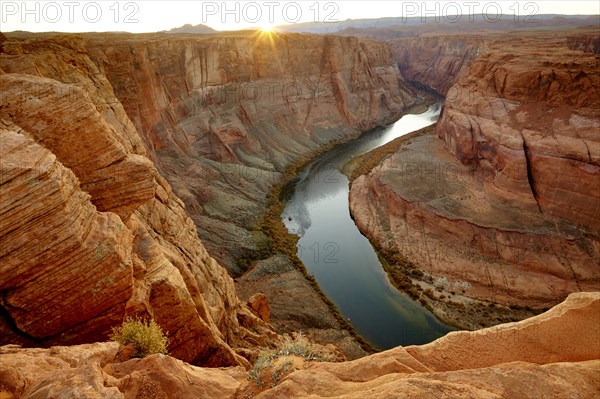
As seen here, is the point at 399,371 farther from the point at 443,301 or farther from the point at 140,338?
the point at 443,301

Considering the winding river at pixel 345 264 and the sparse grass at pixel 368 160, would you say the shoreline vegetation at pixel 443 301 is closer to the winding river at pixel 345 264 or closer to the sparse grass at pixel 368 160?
the winding river at pixel 345 264

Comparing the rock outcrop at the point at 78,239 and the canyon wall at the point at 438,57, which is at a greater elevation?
the canyon wall at the point at 438,57

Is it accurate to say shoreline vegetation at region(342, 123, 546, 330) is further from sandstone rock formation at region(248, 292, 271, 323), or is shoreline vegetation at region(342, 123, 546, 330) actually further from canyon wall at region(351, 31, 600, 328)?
sandstone rock formation at region(248, 292, 271, 323)

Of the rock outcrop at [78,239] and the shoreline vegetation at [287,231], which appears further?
the shoreline vegetation at [287,231]

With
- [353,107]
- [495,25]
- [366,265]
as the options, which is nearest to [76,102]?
[366,265]

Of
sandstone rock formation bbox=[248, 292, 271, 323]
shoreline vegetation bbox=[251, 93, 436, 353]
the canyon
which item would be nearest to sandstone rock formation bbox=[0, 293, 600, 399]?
the canyon

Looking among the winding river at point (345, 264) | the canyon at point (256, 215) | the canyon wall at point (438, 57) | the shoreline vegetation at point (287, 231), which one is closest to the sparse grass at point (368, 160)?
the winding river at point (345, 264)
